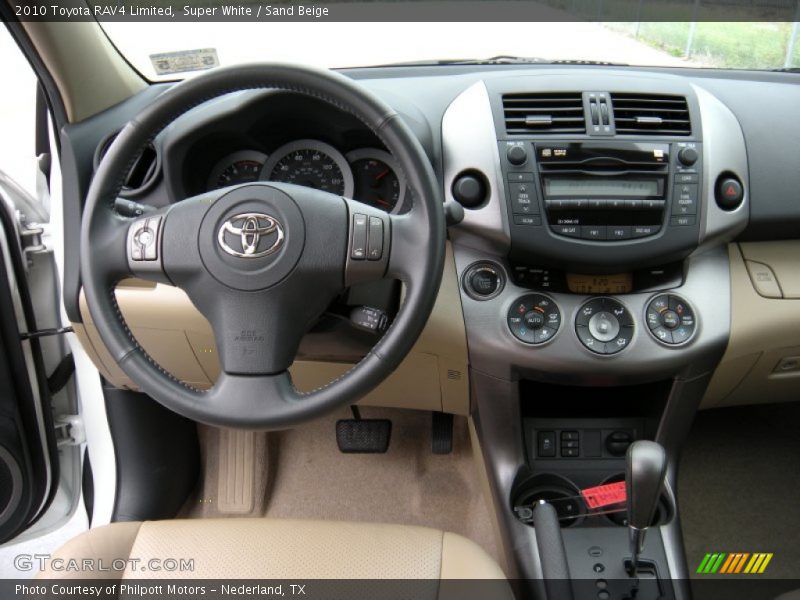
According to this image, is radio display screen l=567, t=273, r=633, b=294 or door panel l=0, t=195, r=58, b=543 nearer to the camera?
radio display screen l=567, t=273, r=633, b=294

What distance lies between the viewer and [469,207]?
1229mm

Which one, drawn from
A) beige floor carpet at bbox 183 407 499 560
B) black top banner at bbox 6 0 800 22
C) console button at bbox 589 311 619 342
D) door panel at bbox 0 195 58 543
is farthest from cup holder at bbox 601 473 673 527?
door panel at bbox 0 195 58 543

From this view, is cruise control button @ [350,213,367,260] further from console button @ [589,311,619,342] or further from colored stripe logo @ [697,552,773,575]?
colored stripe logo @ [697,552,773,575]

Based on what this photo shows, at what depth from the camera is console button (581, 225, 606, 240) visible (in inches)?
47.9

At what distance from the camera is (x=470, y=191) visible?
4.01ft

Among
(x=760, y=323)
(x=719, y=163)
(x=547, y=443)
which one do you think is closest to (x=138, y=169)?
(x=547, y=443)

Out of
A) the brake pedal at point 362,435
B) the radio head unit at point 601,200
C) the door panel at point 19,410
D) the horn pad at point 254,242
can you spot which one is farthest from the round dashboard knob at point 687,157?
the door panel at point 19,410

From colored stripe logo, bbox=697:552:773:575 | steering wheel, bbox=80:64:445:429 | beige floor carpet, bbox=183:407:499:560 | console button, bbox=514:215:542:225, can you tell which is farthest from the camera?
beige floor carpet, bbox=183:407:499:560

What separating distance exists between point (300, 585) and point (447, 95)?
0.98m

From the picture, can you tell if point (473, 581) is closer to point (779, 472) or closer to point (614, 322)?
point (614, 322)

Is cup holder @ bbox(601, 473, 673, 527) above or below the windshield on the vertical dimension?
below

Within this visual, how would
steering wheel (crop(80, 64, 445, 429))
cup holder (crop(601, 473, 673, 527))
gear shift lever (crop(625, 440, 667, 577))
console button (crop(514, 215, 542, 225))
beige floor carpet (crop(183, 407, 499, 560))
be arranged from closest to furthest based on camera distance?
steering wheel (crop(80, 64, 445, 429)) < gear shift lever (crop(625, 440, 667, 577)) < console button (crop(514, 215, 542, 225)) < cup holder (crop(601, 473, 673, 527)) < beige floor carpet (crop(183, 407, 499, 560))

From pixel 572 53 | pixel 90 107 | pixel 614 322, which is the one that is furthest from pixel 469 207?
pixel 90 107

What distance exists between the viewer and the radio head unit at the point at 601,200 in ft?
3.98
